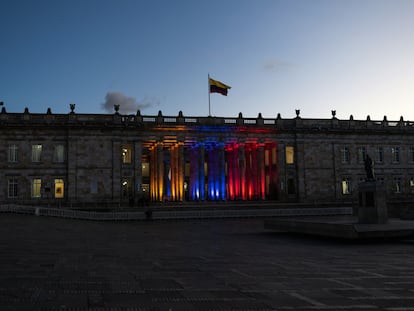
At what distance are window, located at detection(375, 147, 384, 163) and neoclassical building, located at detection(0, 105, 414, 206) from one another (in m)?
0.14

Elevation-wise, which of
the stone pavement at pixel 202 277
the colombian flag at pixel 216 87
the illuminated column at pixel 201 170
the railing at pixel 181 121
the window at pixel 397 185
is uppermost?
the colombian flag at pixel 216 87

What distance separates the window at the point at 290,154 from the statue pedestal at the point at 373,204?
128 feet

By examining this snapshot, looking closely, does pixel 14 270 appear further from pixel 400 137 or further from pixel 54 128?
pixel 400 137

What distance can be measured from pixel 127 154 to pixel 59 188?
9.30 metres

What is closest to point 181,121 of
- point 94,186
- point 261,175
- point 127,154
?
point 127,154

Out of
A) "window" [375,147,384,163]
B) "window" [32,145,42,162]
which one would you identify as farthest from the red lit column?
"window" [32,145,42,162]

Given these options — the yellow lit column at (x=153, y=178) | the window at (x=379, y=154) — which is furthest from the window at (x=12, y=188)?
the window at (x=379, y=154)

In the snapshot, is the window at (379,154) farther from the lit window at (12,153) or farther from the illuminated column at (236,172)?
the lit window at (12,153)

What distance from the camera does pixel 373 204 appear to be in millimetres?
24875

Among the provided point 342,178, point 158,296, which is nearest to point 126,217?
point 158,296

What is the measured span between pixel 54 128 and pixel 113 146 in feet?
24.0

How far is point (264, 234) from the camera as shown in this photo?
88.4ft

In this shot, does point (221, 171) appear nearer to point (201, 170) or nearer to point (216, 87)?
point (201, 170)

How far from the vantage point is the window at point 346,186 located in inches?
2594
